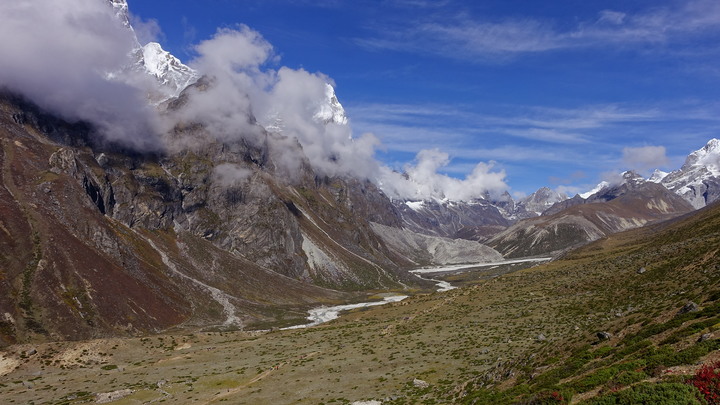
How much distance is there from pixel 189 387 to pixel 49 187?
149m

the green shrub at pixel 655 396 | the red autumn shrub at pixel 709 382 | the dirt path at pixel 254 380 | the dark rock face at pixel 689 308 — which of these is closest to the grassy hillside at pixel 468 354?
the green shrub at pixel 655 396

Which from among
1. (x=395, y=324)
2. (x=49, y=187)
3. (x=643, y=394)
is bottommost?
(x=395, y=324)

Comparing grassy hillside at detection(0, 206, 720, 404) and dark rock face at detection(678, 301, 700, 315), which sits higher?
dark rock face at detection(678, 301, 700, 315)

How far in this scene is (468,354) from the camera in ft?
216

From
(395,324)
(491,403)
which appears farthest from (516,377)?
(395,324)

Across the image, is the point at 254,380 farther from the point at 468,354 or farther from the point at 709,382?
the point at 709,382

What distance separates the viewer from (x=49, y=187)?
176m

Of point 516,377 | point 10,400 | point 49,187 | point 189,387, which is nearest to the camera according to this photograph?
point 516,377

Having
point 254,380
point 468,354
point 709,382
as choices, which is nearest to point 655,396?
point 709,382

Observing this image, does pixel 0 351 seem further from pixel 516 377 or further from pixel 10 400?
pixel 516 377

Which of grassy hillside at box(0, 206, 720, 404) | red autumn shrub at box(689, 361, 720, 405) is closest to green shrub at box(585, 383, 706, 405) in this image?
grassy hillside at box(0, 206, 720, 404)

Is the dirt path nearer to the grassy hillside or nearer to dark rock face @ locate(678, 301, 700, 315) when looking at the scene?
the grassy hillside

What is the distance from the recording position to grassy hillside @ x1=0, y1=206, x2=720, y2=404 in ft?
106

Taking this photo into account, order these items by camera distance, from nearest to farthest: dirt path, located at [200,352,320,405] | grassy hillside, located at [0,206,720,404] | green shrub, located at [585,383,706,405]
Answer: green shrub, located at [585,383,706,405], grassy hillside, located at [0,206,720,404], dirt path, located at [200,352,320,405]
